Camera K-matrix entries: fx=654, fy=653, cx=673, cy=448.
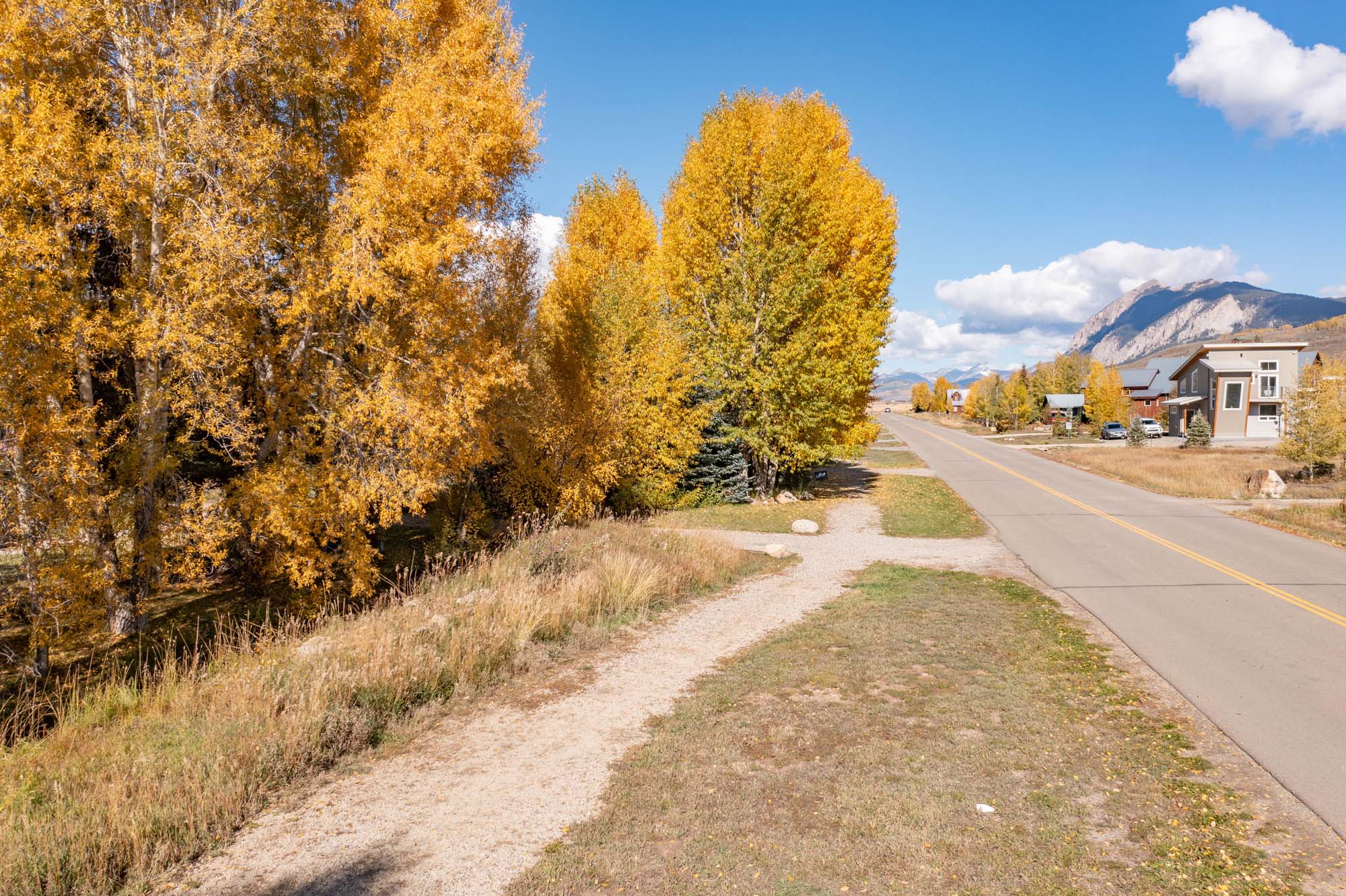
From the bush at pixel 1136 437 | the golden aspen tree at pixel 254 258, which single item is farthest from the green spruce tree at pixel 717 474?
the bush at pixel 1136 437

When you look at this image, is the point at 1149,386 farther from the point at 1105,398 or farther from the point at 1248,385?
the point at 1248,385

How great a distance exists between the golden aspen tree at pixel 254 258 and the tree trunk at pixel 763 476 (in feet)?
44.0

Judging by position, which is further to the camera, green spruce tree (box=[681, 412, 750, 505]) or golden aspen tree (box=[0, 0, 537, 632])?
green spruce tree (box=[681, 412, 750, 505])

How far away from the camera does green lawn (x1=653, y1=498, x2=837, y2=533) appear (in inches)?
784

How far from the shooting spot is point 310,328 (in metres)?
12.8

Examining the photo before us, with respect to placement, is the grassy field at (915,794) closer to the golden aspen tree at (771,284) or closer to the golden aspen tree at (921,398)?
the golden aspen tree at (771,284)

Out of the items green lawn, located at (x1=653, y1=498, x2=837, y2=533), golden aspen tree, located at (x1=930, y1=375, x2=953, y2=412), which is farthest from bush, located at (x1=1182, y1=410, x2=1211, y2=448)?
golden aspen tree, located at (x1=930, y1=375, x2=953, y2=412)

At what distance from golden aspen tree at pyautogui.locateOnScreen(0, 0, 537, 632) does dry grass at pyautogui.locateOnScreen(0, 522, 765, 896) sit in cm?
244

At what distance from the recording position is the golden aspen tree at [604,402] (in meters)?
18.7

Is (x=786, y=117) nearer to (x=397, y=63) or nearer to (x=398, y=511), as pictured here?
(x=397, y=63)

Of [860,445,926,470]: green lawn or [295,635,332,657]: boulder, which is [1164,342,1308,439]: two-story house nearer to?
[860,445,926,470]: green lawn

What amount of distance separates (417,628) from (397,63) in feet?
40.1

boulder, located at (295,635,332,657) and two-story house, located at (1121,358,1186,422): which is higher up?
two-story house, located at (1121,358,1186,422)

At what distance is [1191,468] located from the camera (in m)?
32.5
